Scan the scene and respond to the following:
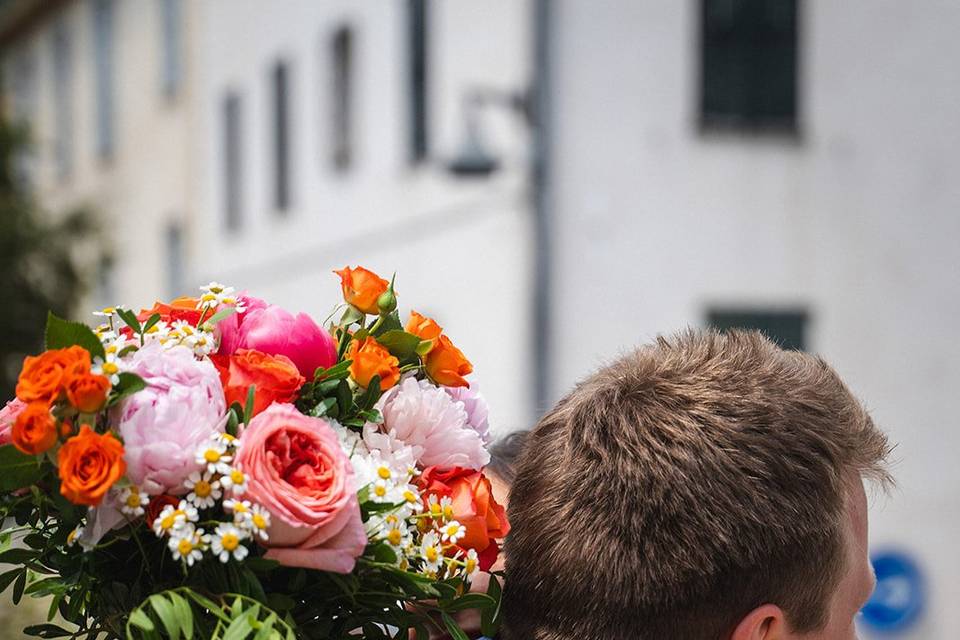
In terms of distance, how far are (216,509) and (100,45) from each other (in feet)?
78.1

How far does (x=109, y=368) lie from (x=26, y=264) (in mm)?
17271

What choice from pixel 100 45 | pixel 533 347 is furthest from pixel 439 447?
pixel 100 45

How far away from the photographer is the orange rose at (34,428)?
200 centimetres

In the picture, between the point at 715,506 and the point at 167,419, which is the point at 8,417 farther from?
the point at 715,506

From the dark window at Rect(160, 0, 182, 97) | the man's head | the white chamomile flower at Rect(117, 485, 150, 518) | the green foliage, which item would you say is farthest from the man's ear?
the dark window at Rect(160, 0, 182, 97)

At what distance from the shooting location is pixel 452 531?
87.7 inches

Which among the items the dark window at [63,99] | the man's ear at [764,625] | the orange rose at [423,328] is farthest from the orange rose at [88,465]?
the dark window at [63,99]

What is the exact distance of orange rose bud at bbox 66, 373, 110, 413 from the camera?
1.99m

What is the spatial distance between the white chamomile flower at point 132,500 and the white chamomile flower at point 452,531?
39 centimetres

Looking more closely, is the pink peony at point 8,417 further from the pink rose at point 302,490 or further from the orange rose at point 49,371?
the pink rose at point 302,490

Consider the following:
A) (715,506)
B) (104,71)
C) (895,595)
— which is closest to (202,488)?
(715,506)

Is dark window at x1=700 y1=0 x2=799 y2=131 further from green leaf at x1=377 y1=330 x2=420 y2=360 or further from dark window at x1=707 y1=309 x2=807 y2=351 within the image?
green leaf at x1=377 y1=330 x2=420 y2=360

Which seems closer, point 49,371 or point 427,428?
point 49,371

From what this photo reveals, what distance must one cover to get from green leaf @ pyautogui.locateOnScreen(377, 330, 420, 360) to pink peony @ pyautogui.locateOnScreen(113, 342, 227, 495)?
0.30 meters
